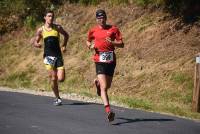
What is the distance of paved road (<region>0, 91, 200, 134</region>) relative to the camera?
9.55m

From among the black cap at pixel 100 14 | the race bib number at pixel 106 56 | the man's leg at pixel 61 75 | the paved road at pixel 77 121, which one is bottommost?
the paved road at pixel 77 121

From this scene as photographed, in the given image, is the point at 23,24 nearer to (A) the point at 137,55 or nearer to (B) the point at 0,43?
(B) the point at 0,43

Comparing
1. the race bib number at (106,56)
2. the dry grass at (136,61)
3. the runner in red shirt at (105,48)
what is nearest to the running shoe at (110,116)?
the runner in red shirt at (105,48)

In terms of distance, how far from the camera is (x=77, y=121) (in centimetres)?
1052

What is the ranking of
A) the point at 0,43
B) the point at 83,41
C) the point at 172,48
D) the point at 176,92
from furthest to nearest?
the point at 0,43
the point at 83,41
the point at 172,48
the point at 176,92

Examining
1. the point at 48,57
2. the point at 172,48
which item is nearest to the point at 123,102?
the point at 48,57

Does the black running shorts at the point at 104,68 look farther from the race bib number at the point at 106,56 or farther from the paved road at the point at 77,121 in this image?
the paved road at the point at 77,121

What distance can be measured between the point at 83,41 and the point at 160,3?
12.5 feet

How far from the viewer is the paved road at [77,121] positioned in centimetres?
955

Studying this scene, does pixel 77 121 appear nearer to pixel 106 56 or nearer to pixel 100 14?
pixel 106 56

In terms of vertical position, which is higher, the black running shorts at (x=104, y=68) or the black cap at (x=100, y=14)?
the black cap at (x=100, y=14)

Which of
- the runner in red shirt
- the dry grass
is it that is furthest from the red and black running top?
the dry grass

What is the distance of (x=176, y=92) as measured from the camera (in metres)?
16.5

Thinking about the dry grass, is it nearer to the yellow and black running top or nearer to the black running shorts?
the yellow and black running top
